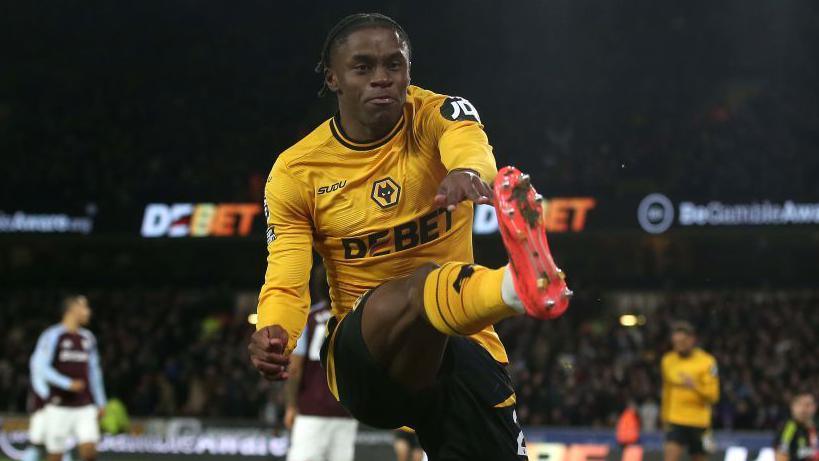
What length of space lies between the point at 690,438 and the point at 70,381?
576 centimetres

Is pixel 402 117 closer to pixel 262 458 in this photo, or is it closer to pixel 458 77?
pixel 262 458

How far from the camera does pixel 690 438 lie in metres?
10.8

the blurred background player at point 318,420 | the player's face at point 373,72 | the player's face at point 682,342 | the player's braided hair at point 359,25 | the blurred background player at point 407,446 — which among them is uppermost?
the player's braided hair at point 359,25

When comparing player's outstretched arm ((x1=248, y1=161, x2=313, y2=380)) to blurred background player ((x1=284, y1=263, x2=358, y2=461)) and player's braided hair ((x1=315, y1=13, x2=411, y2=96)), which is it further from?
blurred background player ((x1=284, y1=263, x2=358, y2=461))

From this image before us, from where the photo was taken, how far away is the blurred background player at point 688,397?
1084 cm

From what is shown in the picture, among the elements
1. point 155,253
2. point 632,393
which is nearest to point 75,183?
point 155,253

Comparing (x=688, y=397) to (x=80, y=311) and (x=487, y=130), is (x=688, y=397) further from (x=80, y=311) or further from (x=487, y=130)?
(x=487, y=130)

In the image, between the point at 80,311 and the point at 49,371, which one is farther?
the point at 80,311

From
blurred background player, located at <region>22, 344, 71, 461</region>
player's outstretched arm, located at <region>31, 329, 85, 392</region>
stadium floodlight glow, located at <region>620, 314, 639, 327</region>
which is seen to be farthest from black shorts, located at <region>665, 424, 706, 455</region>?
stadium floodlight glow, located at <region>620, 314, 639, 327</region>

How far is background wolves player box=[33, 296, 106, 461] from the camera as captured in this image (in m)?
10.5

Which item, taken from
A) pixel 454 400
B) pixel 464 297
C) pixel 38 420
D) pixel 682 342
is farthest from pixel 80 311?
pixel 464 297

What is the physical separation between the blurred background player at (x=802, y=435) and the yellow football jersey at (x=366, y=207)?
6.31m

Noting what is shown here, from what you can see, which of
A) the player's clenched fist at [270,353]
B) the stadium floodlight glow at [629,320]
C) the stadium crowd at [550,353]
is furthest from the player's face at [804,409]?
the stadium floodlight glow at [629,320]

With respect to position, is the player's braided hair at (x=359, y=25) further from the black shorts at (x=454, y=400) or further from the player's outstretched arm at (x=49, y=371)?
the player's outstretched arm at (x=49, y=371)
